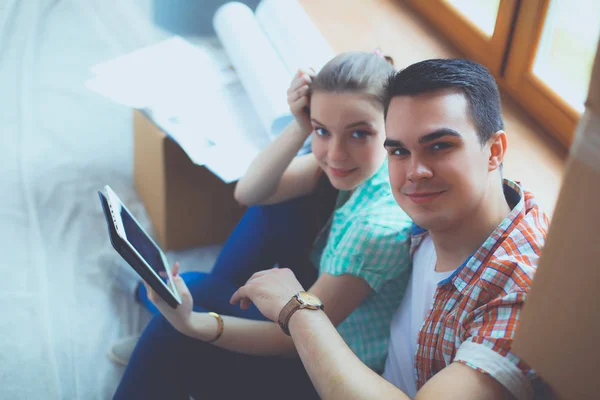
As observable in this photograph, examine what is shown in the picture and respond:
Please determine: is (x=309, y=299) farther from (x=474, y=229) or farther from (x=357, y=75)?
(x=357, y=75)

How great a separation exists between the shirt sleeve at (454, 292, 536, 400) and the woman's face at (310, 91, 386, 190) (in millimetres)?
374

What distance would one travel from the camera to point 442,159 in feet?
2.49

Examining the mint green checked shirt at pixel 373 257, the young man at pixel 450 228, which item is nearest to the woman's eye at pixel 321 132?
the mint green checked shirt at pixel 373 257

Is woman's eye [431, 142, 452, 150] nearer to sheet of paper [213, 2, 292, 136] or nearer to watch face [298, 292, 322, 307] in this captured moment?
watch face [298, 292, 322, 307]

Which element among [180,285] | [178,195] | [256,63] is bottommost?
[178,195]

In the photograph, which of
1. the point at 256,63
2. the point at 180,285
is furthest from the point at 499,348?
the point at 256,63

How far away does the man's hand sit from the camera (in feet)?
2.82

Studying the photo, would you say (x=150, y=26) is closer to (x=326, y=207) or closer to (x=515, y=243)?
(x=326, y=207)

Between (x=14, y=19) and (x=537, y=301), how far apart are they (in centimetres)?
204

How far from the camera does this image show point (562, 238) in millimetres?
432

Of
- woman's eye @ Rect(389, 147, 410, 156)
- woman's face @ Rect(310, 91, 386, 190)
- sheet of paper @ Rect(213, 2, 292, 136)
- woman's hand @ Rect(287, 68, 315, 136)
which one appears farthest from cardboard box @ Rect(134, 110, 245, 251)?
woman's eye @ Rect(389, 147, 410, 156)

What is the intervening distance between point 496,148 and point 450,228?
4.3 inches

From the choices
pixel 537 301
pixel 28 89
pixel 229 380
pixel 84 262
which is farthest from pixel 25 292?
pixel 537 301

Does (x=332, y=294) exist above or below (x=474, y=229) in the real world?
below
